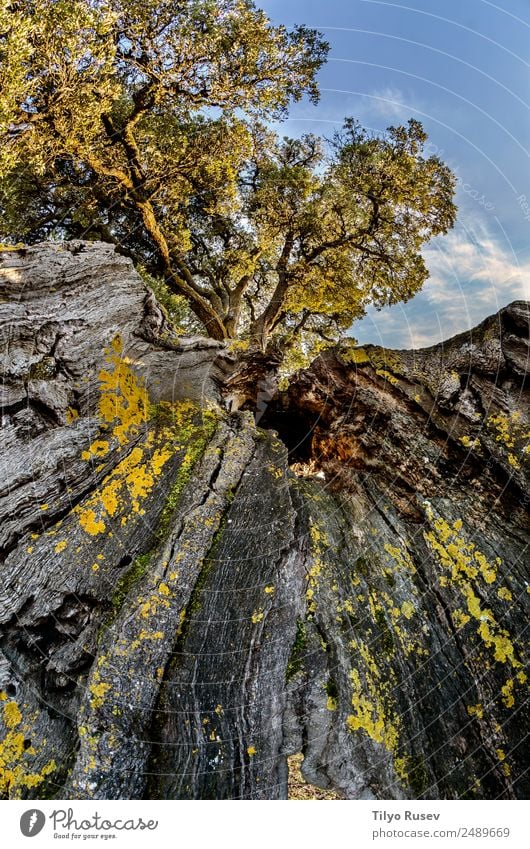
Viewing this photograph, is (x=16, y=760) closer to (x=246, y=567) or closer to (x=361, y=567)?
(x=246, y=567)

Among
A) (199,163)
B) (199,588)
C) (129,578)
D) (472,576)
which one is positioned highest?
(199,163)

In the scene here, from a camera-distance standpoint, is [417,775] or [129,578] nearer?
[417,775]

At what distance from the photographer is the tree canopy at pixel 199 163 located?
23.2ft

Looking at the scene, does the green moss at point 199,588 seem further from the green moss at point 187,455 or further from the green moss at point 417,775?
→ the green moss at point 417,775

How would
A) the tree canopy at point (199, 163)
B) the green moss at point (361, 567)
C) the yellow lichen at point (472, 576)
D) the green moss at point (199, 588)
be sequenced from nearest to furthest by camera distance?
the green moss at point (199, 588) < the yellow lichen at point (472, 576) < the green moss at point (361, 567) < the tree canopy at point (199, 163)

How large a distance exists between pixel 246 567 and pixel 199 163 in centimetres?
898

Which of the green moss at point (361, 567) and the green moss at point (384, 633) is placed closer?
the green moss at point (384, 633)

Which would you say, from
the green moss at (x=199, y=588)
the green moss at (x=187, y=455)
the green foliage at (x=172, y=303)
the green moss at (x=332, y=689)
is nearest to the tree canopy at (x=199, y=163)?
the green foliage at (x=172, y=303)

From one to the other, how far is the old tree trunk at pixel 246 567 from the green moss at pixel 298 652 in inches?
0.5

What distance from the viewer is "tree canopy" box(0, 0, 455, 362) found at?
23.2 ft

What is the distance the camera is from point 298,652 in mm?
3697

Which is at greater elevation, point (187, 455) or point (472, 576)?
point (472, 576)

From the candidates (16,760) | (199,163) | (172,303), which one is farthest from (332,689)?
(172,303)

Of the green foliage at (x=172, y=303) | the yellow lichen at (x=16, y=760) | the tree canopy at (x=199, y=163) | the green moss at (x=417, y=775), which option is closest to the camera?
the yellow lichen at (x=16, y=760)
